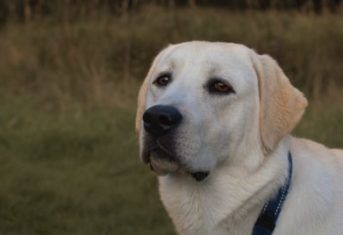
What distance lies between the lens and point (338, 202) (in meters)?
3.62

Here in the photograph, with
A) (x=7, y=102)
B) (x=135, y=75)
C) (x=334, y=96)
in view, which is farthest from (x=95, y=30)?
(x=334, y=96)

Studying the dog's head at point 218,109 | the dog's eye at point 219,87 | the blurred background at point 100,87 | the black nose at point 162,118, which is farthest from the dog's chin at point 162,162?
the blurred background at point 100,87

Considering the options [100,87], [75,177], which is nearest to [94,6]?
[100,87]

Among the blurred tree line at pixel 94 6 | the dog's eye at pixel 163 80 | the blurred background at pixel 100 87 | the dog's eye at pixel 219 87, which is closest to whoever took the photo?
the dog's eye at pixel 219 87

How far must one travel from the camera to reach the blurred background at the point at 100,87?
6.23 metres

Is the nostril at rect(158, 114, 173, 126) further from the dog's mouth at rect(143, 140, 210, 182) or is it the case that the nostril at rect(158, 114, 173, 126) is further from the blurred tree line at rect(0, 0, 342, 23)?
the blurred tree line at rect(0, 0, 342, 23)

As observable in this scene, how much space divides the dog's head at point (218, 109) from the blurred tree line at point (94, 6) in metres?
8.31

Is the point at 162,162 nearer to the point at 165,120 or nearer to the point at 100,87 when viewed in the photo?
the point at 165,120

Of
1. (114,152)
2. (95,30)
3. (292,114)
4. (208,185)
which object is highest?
(292,114)

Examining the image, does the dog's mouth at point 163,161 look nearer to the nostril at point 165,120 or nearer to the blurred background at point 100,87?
the nostril at point 165,120

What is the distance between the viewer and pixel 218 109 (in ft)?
11.9

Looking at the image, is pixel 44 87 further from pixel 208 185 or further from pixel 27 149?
pixel 208 185

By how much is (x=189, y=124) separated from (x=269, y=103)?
15.6 inches

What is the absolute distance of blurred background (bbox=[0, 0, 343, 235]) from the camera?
20.4ft
